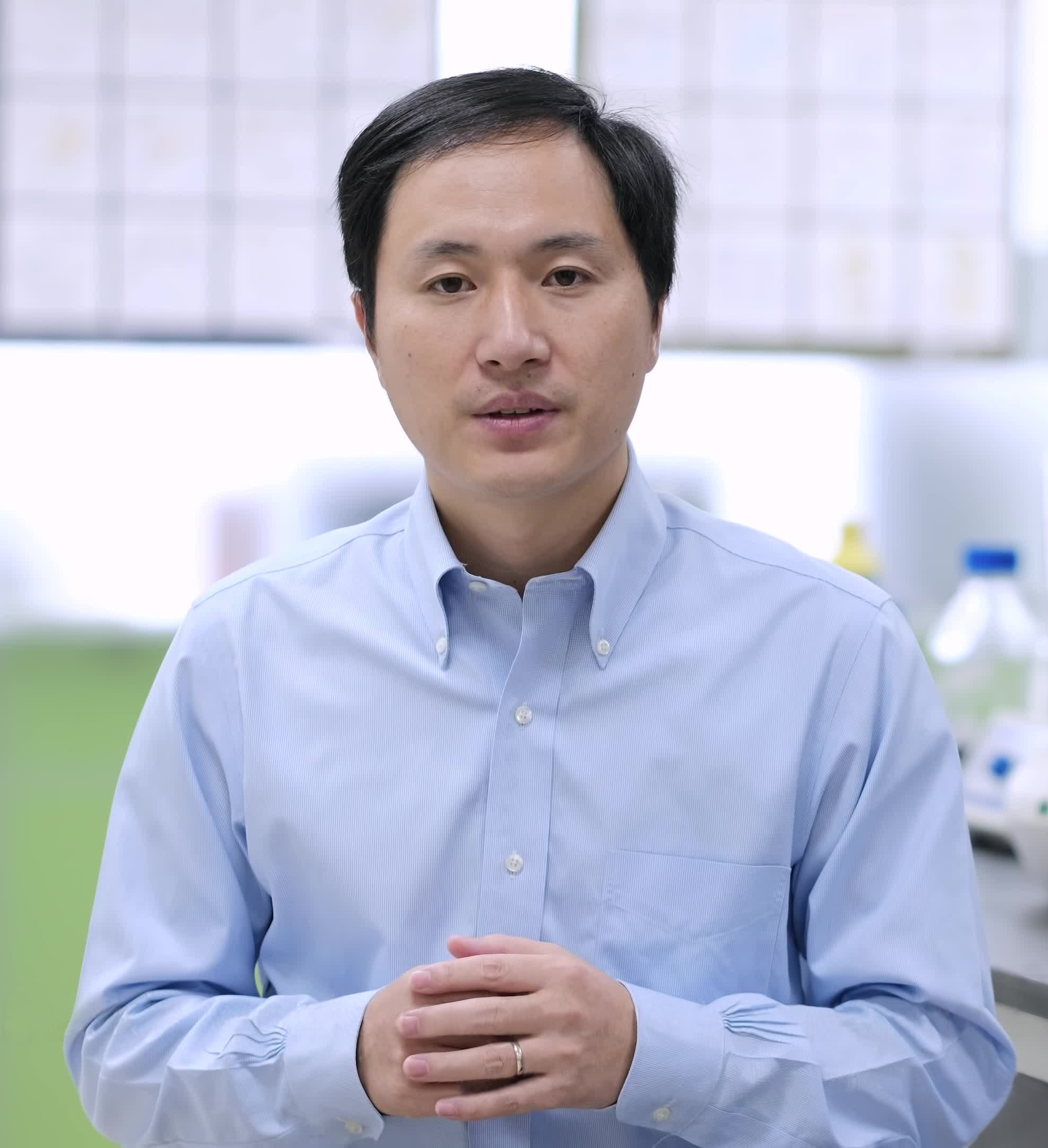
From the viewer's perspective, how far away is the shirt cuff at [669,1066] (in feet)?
2.70

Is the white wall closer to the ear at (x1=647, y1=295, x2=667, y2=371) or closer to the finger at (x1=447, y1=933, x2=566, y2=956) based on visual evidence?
the ear at (x1=647, y1=295, x2=667, y2=371)

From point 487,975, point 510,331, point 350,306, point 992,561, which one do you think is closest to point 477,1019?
point 487,975

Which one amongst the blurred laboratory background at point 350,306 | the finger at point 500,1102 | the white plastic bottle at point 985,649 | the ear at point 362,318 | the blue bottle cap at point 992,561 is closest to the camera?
the finger at point 500,1102

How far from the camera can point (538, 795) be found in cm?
93

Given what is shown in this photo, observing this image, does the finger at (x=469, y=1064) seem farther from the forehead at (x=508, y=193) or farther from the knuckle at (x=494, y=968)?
the forehead at (x=508, y=193)

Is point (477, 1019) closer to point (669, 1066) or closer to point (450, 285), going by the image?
point (669, 1066)

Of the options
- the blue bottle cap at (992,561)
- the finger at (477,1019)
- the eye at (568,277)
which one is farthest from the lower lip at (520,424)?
the blue bottle cap at (992,561)

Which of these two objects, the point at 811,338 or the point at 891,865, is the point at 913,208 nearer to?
the point at 811,338

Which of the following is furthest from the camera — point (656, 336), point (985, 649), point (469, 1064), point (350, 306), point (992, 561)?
point (350, 306)

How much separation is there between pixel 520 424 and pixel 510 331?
0.23 feet

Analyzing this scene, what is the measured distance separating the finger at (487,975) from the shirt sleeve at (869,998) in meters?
0.09

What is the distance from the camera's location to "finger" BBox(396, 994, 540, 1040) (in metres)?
0.80

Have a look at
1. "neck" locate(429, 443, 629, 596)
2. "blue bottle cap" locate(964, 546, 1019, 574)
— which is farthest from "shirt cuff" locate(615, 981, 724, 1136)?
"blue bottle cap" locate(964, 546, 1019, 574)

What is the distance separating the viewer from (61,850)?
2.07 m
